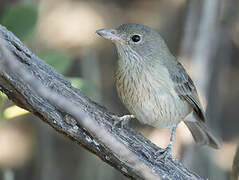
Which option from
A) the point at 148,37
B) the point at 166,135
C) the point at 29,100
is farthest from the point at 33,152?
the point at 29,100

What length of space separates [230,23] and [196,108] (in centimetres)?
194

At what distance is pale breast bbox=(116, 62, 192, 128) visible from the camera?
11.2 feet

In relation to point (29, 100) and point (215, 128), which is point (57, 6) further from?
point (29, 100)

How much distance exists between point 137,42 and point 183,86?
0.55m

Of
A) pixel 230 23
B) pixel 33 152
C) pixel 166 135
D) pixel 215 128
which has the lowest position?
pixel 33 152

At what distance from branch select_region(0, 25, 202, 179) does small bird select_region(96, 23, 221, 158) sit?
0.20 metres

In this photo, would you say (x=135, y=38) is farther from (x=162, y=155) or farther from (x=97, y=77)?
(x=97, y=77)

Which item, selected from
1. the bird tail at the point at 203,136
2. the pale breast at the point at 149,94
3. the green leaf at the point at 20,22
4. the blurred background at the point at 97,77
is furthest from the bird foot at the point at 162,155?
the blurred background at the point at 97,77

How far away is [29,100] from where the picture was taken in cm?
265

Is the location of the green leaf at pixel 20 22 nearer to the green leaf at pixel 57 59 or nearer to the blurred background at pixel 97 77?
the green leaf at pixel 57 59

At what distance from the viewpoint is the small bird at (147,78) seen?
11.2 feet

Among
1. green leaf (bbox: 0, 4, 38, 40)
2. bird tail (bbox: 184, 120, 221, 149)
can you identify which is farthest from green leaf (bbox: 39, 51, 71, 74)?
bird tail (bbox: 184, 120, 221, 149)

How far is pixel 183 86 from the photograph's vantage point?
373 centimetres

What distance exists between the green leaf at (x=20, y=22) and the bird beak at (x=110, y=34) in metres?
0.55
